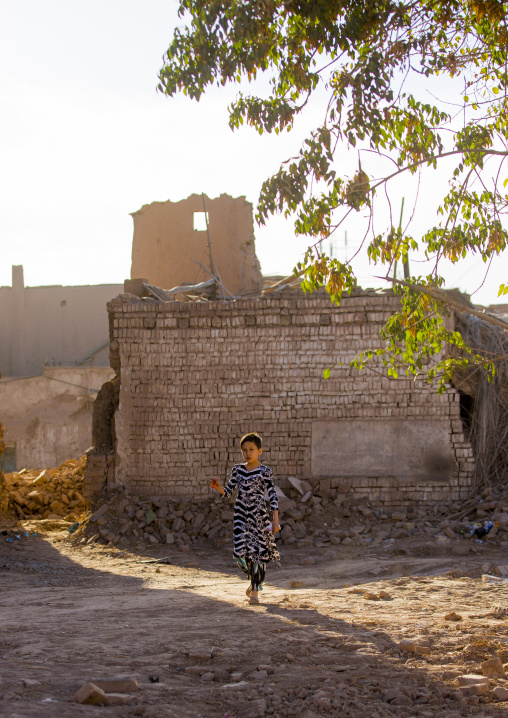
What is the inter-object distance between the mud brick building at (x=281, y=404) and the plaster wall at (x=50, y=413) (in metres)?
11.9

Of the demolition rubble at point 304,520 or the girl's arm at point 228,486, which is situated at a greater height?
the girl's arm at point 228,486

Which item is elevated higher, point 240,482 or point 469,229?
point 469,229

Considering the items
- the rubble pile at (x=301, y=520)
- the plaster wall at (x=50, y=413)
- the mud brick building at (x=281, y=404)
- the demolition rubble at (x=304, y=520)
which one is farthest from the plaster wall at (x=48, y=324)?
the rubble pile at (x=301, y=520)

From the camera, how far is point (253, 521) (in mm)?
6188

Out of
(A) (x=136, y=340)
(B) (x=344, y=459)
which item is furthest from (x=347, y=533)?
(A) (x=136, y=340)

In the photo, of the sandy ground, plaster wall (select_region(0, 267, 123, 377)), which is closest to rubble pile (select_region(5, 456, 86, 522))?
the sandy ground

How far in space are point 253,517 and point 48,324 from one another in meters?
23.7

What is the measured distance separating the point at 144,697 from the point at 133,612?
2403 mm

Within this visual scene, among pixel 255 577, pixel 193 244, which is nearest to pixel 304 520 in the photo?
pixel 255 577

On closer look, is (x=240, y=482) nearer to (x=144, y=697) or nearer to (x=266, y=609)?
(x=266, y=609)

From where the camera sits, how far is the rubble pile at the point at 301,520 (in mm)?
10094

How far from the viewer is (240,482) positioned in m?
6.25

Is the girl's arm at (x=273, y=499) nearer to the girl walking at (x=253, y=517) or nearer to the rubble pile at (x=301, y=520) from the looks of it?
the girl walking at (x=253, y=517)

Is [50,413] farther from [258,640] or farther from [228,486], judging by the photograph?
[258,640]
